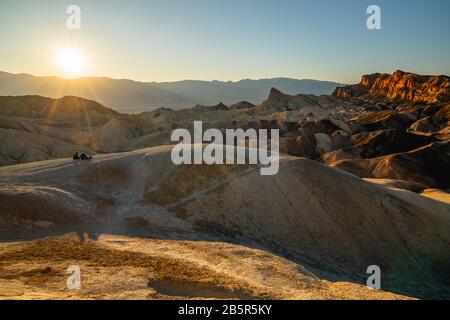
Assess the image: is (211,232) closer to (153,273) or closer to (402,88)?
(153,273)

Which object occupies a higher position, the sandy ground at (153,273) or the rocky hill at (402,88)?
the rocky hill at (402,88)

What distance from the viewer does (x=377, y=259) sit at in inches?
590

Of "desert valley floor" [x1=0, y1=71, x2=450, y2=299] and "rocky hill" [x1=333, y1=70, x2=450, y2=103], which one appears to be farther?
"rocky hill" [x1=333, y1=70, x2=450, y2=103]

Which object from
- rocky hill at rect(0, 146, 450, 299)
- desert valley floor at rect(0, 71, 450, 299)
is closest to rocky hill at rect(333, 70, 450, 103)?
desert valley floor at rect(0, 71, 450, 299)

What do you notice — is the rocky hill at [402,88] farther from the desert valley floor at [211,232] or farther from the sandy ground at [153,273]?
the sandy ground at [153,273]

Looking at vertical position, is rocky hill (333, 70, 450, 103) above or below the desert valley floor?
above

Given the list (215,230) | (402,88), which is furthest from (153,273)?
(402,88)

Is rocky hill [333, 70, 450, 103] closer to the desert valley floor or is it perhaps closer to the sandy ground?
the desert valley floor

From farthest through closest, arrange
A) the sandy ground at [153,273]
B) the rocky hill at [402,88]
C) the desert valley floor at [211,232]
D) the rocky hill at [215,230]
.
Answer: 1. the rocky hill at [402,88]
2. the rocky hill at [215,230]
3. the desert valley floor at [211,232]
4. the sandy ground at [153,273]

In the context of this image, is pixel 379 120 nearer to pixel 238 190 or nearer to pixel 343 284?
pixel 238 190

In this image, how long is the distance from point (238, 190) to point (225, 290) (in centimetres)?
832

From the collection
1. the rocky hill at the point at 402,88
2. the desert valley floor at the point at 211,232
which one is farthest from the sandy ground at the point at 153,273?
the rocky hill at the point at 402,88

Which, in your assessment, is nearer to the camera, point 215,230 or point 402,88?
point 215,230
